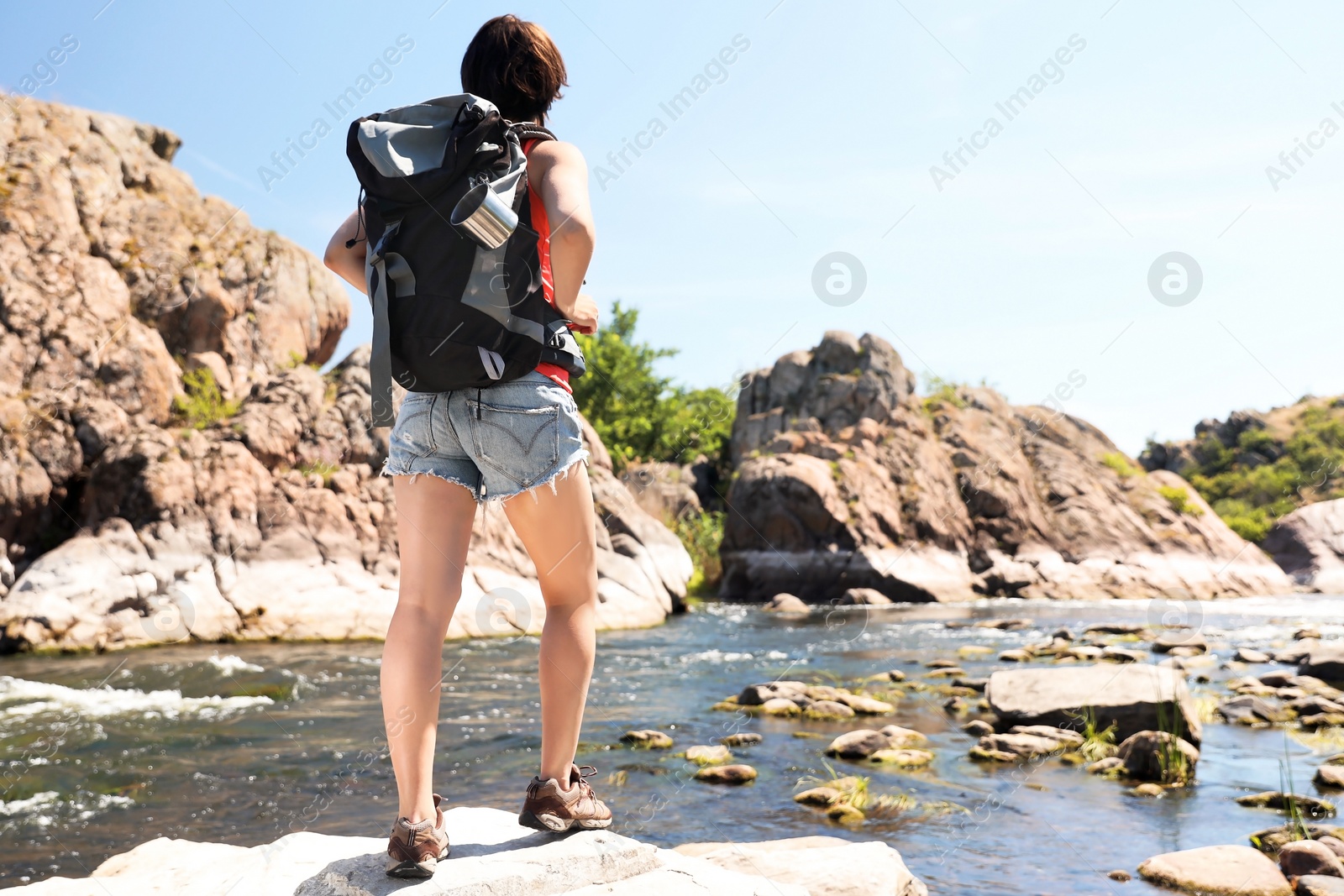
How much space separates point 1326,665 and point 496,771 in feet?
34.9

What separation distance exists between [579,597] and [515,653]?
11.6m

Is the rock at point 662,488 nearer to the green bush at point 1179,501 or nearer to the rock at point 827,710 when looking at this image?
the green bush at point 1179,501

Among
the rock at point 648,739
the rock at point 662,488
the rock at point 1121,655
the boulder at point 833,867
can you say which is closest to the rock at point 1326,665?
the rock at point 1121,655

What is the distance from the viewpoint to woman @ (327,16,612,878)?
2.47 m

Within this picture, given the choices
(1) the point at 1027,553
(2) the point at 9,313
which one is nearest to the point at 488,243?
(2) the point at 9,313

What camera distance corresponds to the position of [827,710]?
9258mm

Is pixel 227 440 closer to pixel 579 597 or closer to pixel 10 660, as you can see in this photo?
pixel 10 660

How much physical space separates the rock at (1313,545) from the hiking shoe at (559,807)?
130ft

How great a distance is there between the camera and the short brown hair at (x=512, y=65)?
2660 mm

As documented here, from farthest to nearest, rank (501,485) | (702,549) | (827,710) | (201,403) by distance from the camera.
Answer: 1. (702,549)
2. (201,403)
3. (827,710)
4. (501,485)

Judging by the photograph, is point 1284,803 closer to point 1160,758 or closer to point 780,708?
point 1160,758

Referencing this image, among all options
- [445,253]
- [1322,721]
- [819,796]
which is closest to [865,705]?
[819,796]

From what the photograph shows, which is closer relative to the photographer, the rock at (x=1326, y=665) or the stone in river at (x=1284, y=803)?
the stone in river at (x=1284, y=803)

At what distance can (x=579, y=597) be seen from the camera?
8.96ft
